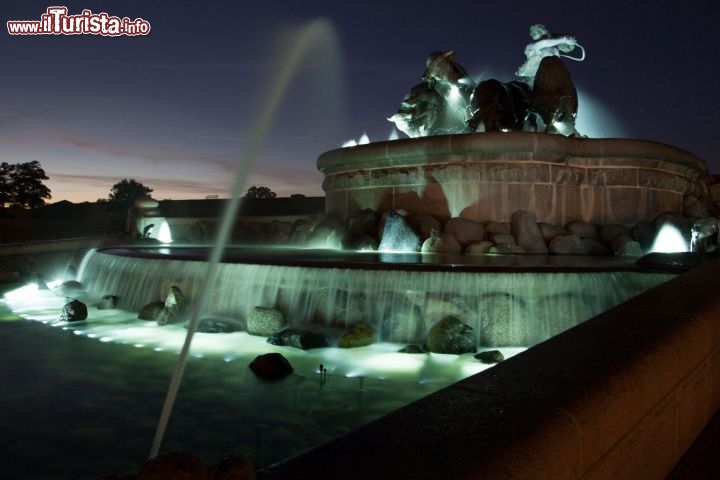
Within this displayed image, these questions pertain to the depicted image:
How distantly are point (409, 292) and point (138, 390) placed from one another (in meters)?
3.45

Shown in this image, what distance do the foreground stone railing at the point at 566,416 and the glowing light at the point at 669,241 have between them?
986cm

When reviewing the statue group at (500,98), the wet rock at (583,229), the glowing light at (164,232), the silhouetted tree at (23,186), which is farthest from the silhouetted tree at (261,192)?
the wet rock at (583,229)

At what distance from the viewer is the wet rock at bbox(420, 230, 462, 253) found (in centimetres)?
1230

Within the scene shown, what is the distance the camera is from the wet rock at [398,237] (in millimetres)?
12648

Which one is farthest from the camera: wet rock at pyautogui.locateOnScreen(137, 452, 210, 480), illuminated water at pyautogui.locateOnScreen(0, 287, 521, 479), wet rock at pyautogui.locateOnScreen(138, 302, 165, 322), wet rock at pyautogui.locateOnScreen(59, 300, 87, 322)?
wet rock at pyautogui.locateOnScreen(59, 300, 87, 322)

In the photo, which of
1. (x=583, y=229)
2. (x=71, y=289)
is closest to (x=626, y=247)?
(x=583, y=229)

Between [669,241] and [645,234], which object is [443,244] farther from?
[669,241]

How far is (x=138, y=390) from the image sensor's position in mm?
5867

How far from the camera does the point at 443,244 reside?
1234cm

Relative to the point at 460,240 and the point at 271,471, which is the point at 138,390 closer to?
the point at 271,471

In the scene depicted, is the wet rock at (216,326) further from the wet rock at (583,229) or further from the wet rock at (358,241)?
the wet rock at (583,229)

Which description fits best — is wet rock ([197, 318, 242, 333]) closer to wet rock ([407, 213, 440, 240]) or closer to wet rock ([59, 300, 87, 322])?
wet rock ([59, 300, 87, 322])

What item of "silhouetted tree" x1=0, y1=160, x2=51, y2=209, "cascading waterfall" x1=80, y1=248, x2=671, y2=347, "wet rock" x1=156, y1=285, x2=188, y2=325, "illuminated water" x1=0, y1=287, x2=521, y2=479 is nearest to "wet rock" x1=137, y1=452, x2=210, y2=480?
"illuminated water" x1=0, y1=287, x2=521, y2=479

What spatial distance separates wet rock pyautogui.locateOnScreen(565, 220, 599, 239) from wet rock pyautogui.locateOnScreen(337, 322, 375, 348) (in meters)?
6.86
